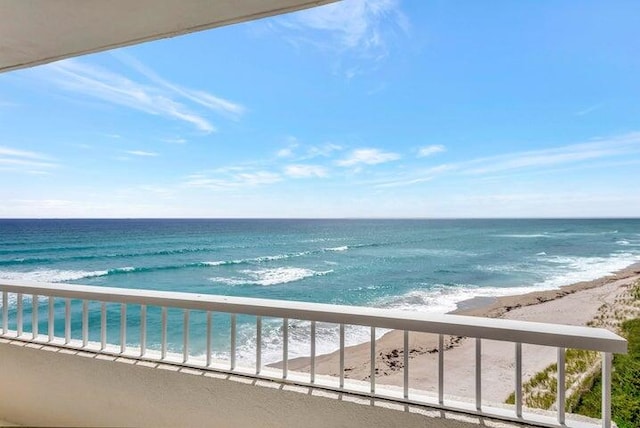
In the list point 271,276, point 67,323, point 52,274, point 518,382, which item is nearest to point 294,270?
point 271,276

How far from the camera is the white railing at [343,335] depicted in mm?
979

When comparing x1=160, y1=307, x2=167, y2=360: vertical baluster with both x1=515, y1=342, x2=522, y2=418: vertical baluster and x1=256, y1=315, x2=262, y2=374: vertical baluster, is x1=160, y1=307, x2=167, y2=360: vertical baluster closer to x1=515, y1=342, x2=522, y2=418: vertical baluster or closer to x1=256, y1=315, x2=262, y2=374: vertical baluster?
x1=256, y1=315, x2=262, y2=374: vertical baluster

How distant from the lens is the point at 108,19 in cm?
114

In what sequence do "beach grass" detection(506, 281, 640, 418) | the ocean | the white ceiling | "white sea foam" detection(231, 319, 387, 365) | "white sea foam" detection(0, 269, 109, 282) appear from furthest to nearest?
"white sea foam" detection(0, 269, 109, 282)
the ocean
"white sea foam" detection(231, 319, 387, 365)
"beach grass" detection(506, 281, 640, 418)
the white ceiling

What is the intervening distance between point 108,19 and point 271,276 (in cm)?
1222

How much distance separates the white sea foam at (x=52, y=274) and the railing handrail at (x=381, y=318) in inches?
493

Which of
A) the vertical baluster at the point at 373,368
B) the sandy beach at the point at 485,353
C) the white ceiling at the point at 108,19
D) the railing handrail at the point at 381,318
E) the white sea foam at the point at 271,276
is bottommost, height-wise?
the white sea foam at the point at 271,276

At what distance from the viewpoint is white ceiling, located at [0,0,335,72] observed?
1.06 metres

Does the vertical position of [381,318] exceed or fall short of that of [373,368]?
it exceeds it

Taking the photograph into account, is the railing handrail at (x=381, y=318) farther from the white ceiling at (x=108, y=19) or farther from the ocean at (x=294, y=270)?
the ocean at (x=294, y=270)

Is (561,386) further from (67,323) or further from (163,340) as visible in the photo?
(67,323)

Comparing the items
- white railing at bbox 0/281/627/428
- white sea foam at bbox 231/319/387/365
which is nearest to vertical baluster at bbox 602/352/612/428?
white railing at bbox 0/281/627/428

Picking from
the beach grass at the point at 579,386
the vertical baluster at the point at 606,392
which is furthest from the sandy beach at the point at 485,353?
the vertical baluster at the point at 606,392

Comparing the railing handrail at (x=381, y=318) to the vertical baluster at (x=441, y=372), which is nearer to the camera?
the railing handrail at (x=381, y=318)
